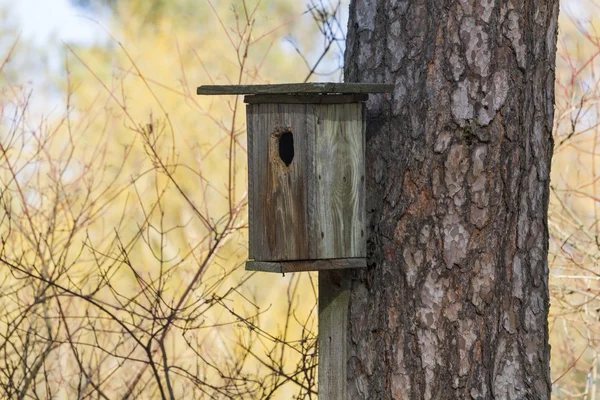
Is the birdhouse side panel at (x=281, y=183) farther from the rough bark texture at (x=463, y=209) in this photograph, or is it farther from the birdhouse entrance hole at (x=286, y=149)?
the rough bark texture at (x=463, y=209)

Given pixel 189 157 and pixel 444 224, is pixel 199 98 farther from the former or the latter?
pixel 444 224

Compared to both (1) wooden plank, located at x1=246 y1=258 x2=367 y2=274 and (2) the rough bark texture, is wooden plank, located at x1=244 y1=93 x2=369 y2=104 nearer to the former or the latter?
(2) the rough bark texture

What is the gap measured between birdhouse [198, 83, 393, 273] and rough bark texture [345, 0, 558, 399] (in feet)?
0.31

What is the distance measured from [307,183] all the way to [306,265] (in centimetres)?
25

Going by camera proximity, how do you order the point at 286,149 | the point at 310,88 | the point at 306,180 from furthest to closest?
the point at 286,149 < the point at 306,180 < the point at 310,88

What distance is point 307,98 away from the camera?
236 cm

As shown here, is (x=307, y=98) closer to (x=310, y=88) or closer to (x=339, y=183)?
(x=310, y=88)

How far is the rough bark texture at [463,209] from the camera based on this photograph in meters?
2.28

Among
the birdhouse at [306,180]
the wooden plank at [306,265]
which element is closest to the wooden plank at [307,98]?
the birdhouse at [306,180]

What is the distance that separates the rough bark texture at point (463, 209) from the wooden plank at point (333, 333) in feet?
0.38

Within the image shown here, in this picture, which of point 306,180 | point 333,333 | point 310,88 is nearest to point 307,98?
point 310,88

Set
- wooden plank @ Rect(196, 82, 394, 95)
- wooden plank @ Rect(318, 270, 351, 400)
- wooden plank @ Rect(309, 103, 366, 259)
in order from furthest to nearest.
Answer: wooden plank @ Rect(318, 270, 351, 400) → wooden plank @ Rect(309, 103, 366, 259) → wooden plank @ Rect(196, 82, 394, 95)

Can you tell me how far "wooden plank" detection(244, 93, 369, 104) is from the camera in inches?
92.7

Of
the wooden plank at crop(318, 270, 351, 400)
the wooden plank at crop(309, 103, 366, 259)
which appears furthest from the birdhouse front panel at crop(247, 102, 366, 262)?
the wooden plank at crop(318, 270, 351, 400)
